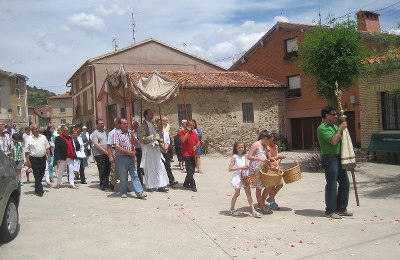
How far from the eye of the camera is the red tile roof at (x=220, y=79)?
19625 millimetres

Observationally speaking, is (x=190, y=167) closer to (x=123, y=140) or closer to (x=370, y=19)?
(x=123, y=140)

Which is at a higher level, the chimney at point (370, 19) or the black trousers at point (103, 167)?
the chimney at point (370, 19)

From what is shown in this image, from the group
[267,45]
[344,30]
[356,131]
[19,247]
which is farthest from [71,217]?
[267,45]

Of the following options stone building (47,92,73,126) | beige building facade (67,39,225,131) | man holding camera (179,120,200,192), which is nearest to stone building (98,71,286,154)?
beige building facade (67,39,225,131)

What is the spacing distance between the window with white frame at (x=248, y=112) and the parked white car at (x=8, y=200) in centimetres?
1590

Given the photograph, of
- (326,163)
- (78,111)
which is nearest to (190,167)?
(326,163)

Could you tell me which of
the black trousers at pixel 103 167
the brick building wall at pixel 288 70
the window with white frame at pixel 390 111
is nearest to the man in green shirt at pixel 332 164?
the black trousers at pixel 103 167

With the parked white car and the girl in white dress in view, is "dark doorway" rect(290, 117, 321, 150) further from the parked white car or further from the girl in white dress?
the parked white car

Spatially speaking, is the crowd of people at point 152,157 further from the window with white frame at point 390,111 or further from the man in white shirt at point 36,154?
the window with white frame at point 390,111

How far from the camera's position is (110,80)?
32.7 feet

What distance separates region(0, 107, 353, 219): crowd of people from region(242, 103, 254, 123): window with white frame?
37.7 feet

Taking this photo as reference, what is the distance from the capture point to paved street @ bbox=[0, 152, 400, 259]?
15.3ft

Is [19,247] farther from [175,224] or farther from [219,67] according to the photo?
[219,67]

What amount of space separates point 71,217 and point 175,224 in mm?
1856
